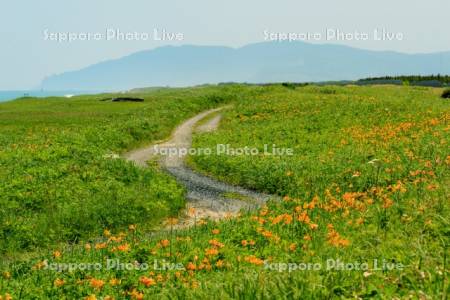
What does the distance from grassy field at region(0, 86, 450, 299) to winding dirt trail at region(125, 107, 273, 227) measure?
32.7 inches

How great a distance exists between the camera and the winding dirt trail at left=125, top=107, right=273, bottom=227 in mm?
19266

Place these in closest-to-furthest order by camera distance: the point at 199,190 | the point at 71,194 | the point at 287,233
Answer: the point at 287,233 < the point at 71,194 < the point at 199,190

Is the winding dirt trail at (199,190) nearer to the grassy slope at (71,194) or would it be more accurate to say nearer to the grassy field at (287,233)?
the grassy field at (287,233)

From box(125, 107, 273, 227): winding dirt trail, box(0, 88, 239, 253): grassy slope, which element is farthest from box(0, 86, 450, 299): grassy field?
box(125, 107, 273, 227): winding dirt trail

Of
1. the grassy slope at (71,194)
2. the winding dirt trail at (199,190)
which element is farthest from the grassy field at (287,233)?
the winding dirt trail at (199,190)

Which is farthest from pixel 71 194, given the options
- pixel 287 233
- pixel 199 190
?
pixel 287 233

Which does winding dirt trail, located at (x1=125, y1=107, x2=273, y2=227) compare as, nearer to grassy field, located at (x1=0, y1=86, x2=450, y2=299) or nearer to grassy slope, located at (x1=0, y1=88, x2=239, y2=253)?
grassy field, located at (x1=0, y1=86, x2=450, y2=299)

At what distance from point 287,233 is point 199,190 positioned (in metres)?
10.3

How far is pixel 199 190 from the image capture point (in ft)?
74.6

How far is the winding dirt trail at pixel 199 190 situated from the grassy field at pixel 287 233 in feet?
A: 2.73

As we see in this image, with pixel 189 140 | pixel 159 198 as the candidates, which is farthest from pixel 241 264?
pixel 189 140

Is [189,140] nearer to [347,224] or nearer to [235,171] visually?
[235,171]

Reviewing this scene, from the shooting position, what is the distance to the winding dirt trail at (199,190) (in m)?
19.3

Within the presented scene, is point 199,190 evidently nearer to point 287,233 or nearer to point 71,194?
point 71,194
